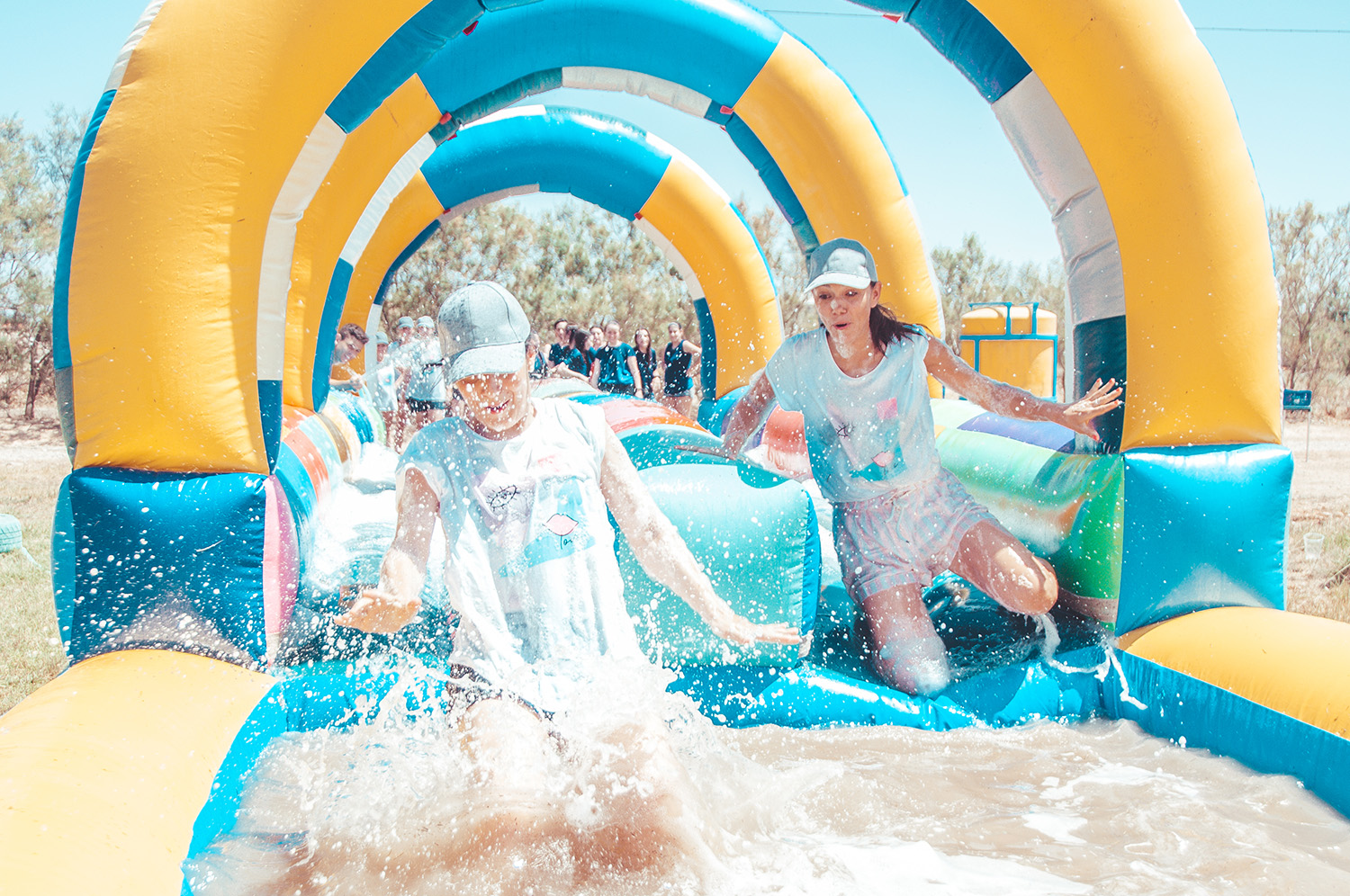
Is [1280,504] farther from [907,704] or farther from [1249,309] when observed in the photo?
[907,704]

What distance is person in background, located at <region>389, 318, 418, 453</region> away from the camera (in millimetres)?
6711

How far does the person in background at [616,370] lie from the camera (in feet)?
26.9

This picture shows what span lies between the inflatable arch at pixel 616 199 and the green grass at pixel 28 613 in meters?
2.51

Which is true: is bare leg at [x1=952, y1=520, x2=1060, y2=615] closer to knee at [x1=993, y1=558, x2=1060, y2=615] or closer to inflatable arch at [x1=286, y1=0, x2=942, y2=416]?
knee at [x1=993, y1=558, x2=1060, y2=615]

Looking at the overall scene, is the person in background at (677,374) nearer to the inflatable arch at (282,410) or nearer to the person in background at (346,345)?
the person in background at (346,345)

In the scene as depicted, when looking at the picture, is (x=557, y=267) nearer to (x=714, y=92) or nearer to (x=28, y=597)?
(x=714, y=92)

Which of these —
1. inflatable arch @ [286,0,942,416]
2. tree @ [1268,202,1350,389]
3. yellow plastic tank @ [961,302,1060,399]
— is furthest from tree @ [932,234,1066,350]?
inflatable arch @ [286,0,942,416]

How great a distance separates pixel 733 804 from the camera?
1683 mm

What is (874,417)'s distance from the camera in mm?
2418

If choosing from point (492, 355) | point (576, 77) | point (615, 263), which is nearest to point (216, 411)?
point (492, 355)

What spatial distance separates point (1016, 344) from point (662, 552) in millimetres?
7636

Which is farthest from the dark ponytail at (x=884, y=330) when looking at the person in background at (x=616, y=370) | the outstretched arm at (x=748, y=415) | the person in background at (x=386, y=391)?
the person in background at (x=616, y=370)

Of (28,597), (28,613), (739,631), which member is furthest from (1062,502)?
(28,597)

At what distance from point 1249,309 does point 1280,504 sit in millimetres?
493
